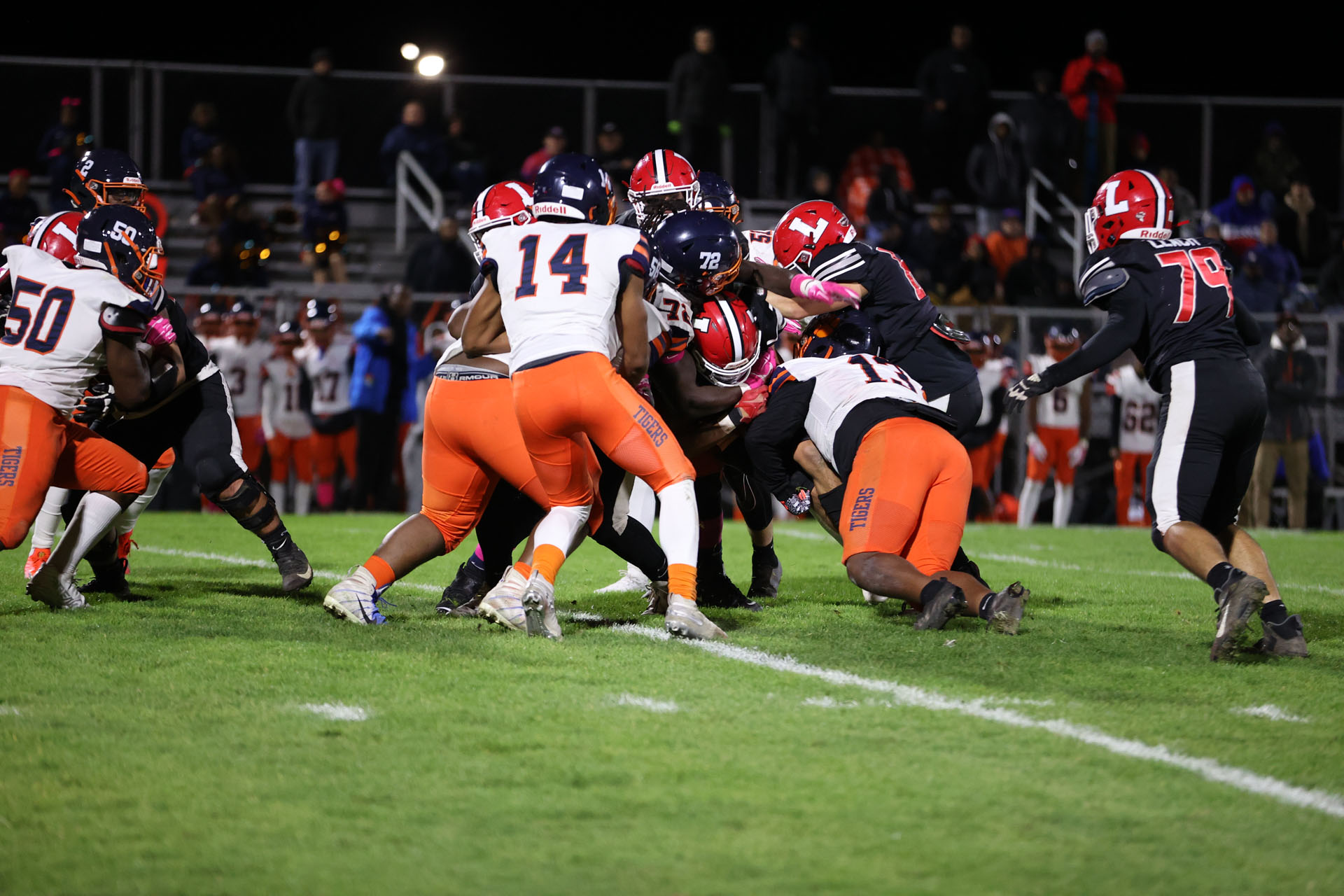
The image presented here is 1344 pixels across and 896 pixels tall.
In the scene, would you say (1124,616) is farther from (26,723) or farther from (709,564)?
(26,723)

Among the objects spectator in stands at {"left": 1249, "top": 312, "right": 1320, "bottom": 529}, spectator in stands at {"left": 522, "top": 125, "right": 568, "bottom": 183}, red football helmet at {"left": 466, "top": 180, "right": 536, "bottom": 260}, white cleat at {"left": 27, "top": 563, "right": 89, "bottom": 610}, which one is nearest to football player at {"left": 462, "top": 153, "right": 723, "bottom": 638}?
red football helmet at {"left": 466, "top": 180, "right": 536, "bottom": 260}

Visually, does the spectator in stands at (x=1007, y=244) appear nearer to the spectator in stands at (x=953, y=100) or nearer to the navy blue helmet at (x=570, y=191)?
the spectator in stands at (x=953, y=100)

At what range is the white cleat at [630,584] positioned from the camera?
22.7ft

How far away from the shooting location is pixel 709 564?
6445 mm

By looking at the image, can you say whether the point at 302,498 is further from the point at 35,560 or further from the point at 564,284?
the point at 564,284

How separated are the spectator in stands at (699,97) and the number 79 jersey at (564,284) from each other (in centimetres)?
974

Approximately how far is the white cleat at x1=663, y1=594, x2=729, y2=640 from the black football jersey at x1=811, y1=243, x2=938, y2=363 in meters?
1.77

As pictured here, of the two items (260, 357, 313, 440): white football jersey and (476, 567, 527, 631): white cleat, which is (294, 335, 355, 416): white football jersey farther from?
(476, 567, 527, 631): white cleat

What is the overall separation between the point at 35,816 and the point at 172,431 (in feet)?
11.4

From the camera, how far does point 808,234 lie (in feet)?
21.3

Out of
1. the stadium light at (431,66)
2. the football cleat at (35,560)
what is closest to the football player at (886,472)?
the football cleat at (35,560)

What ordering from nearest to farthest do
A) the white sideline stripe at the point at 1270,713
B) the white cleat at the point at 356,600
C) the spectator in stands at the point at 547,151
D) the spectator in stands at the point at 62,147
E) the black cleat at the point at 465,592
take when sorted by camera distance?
the white sideline stripe at the point at 1270,713 < the white cleat at the point at 356,600 < the black cleat at the point at 465,592 < the spectator in stands at the point at 62,147 < the spectator in stands at the point at 547,151

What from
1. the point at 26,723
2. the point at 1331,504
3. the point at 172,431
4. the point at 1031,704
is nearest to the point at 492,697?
the point at 26,723

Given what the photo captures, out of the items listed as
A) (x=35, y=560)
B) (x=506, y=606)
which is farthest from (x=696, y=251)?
(x=35, y=560)
